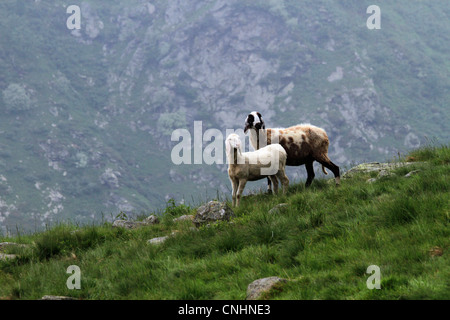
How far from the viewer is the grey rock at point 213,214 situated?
35.7 feet

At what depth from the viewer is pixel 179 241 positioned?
977 cm

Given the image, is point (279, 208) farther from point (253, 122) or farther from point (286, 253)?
point (253, 122)

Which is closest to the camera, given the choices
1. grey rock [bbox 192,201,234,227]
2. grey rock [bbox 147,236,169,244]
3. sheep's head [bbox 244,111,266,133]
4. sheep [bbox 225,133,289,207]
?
grey rock [bbox 147,236,169,244]

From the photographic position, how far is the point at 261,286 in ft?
22.9

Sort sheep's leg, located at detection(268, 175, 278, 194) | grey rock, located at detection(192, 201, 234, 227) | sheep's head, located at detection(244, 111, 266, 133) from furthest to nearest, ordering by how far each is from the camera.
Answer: sheep's head, located at detection(244, 111, 266, 133) < sheep's leg, located at detection(268, 175, 278, 194) < grey rock, located at detection(192, 201, 234, 227)

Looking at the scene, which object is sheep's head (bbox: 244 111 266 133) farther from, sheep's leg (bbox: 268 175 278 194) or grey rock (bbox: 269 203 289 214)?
grey rock (bbox: 269 203 289 214)

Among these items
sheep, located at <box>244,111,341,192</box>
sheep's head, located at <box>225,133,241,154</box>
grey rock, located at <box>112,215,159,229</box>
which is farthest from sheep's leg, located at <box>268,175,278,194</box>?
grey rock, located at <box>112,215,159,229</box>

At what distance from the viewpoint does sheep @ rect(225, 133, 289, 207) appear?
1277 cm

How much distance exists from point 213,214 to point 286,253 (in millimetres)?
3035

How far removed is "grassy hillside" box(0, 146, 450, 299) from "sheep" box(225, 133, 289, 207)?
1.58 meters

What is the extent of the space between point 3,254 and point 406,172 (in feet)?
31.2

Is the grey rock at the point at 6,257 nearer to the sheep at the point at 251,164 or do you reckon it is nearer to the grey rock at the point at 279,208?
the sheep at the point at 251,164

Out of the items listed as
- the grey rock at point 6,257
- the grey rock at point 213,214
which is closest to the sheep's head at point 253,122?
the grey rock at point 213,214
